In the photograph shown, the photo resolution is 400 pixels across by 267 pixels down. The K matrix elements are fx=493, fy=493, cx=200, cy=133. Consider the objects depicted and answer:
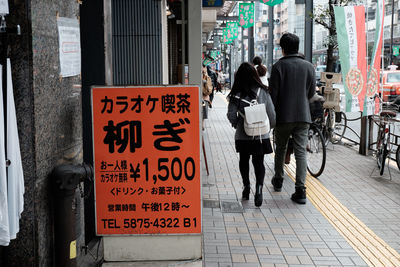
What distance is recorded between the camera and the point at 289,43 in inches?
259

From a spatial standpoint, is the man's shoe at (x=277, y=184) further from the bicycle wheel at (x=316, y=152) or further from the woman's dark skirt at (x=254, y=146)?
the woman's dark skirt at (x=254, y=146)

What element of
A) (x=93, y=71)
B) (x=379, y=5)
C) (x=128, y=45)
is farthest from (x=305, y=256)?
(x=379, y=5)

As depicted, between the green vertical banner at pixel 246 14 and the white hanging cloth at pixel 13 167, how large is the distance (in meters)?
15.4

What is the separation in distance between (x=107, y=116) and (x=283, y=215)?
2931 mm

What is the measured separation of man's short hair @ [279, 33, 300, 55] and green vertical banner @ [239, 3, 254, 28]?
1135 centimetres

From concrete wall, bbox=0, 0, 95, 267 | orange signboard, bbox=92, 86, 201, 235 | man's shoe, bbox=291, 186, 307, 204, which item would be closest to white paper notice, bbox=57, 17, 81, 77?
concrete wall, bbox=0, 0, 95, 267

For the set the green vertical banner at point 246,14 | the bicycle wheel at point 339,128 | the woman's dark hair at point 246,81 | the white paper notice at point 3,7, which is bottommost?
the bicycle wheel at point 339,128

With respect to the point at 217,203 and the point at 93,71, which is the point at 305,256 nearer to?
the point at 217,203

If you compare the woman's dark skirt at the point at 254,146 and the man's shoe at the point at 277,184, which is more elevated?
the woman's dark skirt at the point at 254,146

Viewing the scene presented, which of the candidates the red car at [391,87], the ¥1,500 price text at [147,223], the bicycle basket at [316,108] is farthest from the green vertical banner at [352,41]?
the red car at [391,87]

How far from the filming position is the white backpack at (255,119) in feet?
19.4

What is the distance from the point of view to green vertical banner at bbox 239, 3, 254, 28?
17562mm

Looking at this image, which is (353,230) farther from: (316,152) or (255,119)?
(316,152)

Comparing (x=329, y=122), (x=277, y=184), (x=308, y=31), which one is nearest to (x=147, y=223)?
(x=277, y=184)
